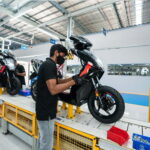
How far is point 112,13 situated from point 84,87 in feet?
15.8

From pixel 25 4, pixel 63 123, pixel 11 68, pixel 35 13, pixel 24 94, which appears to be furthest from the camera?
pixel 35 13

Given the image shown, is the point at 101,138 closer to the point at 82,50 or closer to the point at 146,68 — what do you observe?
the point at 82,50

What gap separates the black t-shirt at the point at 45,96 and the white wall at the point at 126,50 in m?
4.97

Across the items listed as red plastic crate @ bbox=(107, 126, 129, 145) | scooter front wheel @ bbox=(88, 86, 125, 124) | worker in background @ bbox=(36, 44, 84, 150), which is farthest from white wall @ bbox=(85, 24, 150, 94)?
worker in background @ bbox=(36, 44, 84, 150)

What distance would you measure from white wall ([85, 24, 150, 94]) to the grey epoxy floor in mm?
4797

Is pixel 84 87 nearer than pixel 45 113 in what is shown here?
No

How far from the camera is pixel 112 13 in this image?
209 inches

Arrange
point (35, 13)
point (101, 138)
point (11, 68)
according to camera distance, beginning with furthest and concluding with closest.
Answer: point (35, 13) → point (11, 68) → point (101, 138)

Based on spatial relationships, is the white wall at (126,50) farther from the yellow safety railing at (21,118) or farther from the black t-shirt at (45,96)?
the black t-shirt at (45,96)

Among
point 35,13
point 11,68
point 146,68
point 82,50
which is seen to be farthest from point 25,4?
point 146,68

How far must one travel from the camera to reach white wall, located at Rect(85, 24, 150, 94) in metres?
5.18

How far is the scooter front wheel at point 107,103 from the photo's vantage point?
1629mm

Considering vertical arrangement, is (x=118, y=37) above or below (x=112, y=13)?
below

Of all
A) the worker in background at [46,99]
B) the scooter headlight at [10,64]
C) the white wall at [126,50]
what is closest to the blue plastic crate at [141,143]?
the worker in background at [46,99]
